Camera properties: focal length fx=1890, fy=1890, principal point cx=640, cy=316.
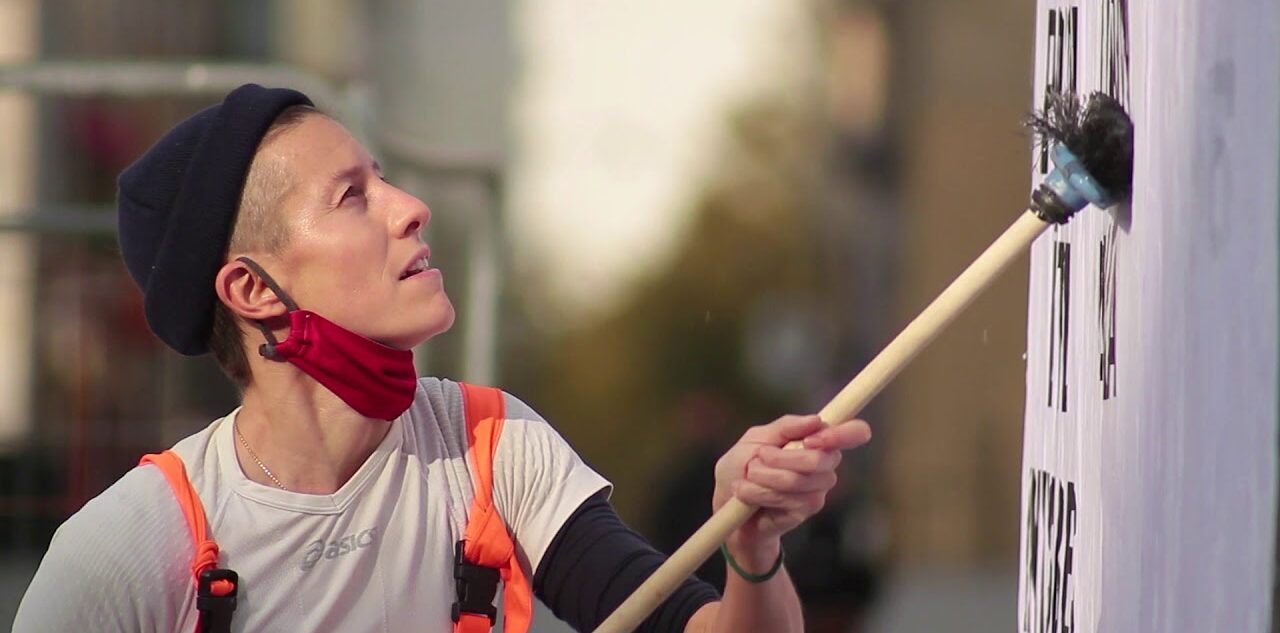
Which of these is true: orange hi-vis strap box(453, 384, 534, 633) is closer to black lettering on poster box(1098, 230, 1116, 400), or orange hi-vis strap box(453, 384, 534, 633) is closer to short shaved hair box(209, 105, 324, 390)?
short shaved hair box(209, 105, 324, 390)

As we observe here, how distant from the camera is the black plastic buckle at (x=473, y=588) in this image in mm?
2227

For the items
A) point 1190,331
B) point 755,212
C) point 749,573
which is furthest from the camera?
point 755,212

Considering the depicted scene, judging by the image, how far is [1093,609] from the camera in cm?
186

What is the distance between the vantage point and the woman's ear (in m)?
2.26

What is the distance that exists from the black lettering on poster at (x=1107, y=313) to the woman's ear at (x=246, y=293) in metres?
0.95

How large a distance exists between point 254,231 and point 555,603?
58 centimetres

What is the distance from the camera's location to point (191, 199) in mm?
2229

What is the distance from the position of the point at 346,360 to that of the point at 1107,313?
880 mm

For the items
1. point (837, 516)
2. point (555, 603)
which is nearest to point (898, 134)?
point (837, 516)

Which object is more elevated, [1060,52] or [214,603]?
[1060,52]

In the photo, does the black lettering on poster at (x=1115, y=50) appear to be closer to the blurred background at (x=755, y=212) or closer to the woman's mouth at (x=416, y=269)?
the woman's mouth at (x=416, y=269)

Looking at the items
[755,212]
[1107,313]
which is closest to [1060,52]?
[1107,313]

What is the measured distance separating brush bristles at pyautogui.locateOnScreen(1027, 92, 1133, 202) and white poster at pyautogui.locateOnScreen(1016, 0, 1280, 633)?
2 centimetres

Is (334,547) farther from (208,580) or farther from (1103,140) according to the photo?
(1103,140)
